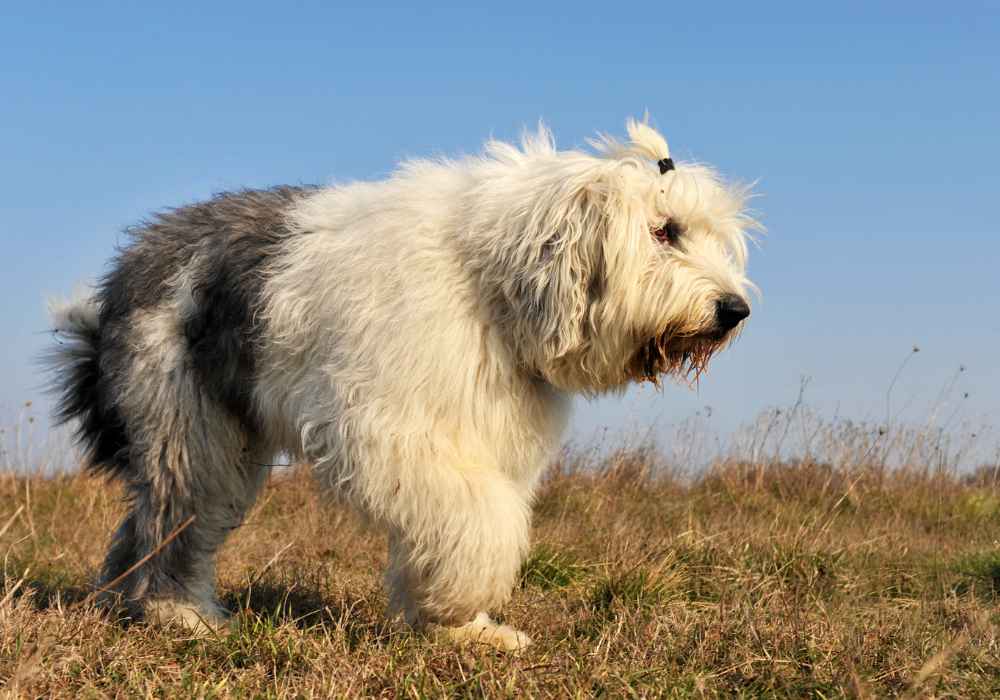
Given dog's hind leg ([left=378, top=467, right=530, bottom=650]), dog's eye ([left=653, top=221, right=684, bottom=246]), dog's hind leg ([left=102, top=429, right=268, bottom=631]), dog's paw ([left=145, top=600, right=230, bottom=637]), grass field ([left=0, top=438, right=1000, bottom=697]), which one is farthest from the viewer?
dog's hind leg ([left=102, top=429, right=268, bottom=631])

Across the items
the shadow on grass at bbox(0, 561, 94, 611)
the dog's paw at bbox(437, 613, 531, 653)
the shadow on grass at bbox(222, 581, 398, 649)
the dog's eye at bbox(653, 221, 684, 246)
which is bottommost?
the shadow on grass at bbox(0, 561, 94, 611)

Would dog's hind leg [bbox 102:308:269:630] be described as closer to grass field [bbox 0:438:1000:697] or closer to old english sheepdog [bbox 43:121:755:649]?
old english sheepdog [bbox 43:121:755:649]

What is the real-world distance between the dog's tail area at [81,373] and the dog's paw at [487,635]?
2010mm

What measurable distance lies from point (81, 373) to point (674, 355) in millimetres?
2971

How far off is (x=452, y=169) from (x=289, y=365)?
115 centimetres

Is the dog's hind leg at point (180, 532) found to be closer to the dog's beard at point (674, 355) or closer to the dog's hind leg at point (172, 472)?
the dog's hind leg at point (172, 472)

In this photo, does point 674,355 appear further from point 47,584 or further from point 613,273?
point 47,584

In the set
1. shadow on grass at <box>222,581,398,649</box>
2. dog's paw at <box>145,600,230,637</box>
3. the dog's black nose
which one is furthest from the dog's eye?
dog's paw at <box>145,600,230,637</box>

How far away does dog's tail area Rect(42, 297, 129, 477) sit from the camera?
5266 mm

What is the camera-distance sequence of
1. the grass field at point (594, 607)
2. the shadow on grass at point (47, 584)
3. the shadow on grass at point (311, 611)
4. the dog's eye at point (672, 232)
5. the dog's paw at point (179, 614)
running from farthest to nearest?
the shadow on grass at point (47, 584), the dog's paw at point (179, 614), the dog's eye at point (672, 232), the shadow on grass at point (311, 611), the grass field at point (594, 607)

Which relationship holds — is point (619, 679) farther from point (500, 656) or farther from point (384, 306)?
point (384, 306)

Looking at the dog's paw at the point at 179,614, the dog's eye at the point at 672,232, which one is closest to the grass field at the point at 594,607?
the dog's paw at the point at 179,614

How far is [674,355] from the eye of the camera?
434cm

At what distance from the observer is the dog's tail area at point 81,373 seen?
5.27 meters
